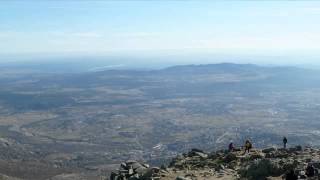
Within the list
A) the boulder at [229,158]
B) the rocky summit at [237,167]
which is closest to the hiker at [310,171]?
the rocky summit at [237,167]

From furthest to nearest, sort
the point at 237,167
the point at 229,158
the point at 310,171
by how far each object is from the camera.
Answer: the point at 229,158 → the point at 237,167 → the point at 310,171

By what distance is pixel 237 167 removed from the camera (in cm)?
3812

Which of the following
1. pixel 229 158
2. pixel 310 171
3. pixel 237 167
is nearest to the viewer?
pixel 310 171

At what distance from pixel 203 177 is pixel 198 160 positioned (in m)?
7.72

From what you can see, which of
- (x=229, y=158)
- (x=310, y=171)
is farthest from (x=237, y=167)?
(x=310, y=171)

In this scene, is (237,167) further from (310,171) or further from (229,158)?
(310,171)

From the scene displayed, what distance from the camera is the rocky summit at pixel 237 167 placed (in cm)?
3190

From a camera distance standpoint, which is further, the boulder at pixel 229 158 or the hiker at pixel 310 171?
the boulder at pixel 229 158

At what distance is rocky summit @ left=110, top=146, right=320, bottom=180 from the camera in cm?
3190

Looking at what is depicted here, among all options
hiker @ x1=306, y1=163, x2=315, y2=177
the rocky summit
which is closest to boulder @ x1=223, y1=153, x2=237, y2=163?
the rocky summit

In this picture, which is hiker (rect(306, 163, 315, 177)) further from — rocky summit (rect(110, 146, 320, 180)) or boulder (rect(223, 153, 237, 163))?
boulder (rect(223, 153, 237, 163))

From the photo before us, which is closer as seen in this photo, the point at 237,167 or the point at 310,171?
the point at 310,171

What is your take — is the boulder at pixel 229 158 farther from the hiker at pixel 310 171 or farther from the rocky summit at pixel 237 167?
the hiker at pixel 310 171

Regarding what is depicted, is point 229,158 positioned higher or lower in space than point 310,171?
lower
